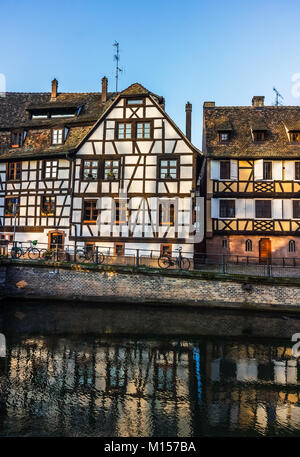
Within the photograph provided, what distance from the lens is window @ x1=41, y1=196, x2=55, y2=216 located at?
79.8 feet

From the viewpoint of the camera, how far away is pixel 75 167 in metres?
23.5

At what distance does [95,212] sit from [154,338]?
12266 mm

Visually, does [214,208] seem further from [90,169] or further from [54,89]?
[54,89]

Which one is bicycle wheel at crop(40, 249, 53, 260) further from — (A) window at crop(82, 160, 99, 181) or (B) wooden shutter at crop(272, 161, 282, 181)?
(B) wooden shutter at crop(272, 161, 282, 181)

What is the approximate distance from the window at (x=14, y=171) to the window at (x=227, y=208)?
15507mm

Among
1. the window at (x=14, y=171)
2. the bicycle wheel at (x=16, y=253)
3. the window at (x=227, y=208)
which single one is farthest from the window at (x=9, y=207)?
the window at (x=227, y=208)

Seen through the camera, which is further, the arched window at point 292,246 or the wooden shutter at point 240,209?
the wooden shutter at point 240,209

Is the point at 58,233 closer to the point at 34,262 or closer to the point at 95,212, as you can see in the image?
the point at 95,212

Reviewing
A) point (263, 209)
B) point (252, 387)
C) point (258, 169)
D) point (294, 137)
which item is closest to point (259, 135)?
point (294, 137)

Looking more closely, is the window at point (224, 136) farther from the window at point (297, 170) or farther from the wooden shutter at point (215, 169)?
the window at point (297, 170)

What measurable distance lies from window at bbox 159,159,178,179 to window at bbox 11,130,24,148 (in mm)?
11625

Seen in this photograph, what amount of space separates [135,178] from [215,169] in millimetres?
6288

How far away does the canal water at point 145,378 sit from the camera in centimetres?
653

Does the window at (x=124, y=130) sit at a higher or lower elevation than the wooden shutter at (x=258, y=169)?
higher
